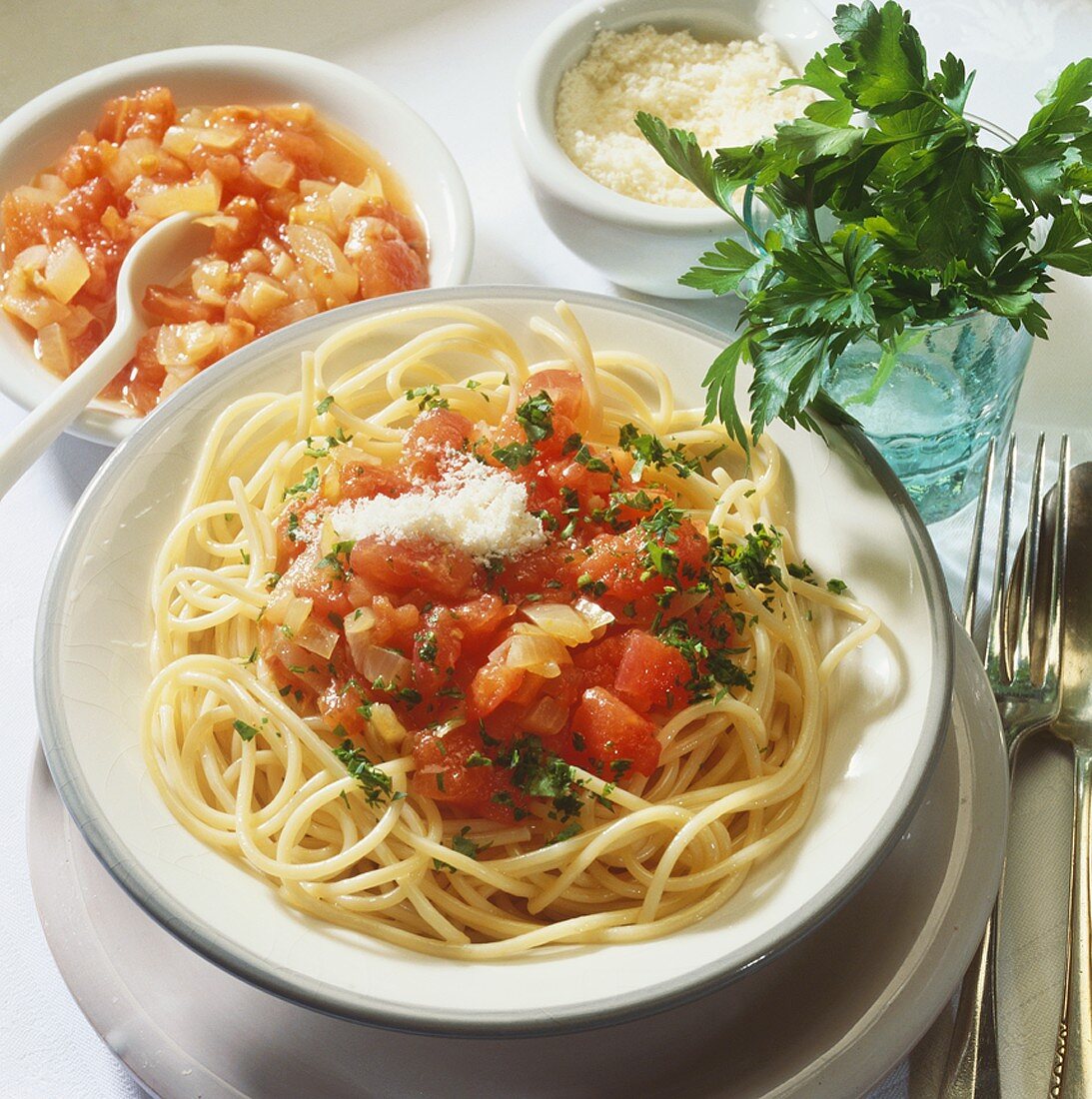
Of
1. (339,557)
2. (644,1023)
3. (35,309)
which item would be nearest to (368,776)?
(339,557)

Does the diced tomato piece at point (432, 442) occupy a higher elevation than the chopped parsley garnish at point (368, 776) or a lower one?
higher

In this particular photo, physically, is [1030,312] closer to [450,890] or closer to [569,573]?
[569,573]

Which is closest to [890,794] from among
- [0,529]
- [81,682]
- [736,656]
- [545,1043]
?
[736,656]

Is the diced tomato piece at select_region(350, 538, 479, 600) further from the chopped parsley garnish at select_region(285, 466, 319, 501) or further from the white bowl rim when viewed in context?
the white bowl rim

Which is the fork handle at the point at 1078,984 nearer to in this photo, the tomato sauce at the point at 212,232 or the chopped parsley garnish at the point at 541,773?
the chopped parsley garnish at the point at 541,773

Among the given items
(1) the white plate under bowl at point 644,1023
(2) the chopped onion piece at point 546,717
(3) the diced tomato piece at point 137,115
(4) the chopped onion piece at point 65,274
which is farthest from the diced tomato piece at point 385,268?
(1) the white plate under bowl at point 644,1023

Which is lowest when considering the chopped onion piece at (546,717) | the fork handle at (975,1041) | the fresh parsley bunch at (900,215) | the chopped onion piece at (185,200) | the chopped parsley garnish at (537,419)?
the fork handle at (975,1041)
